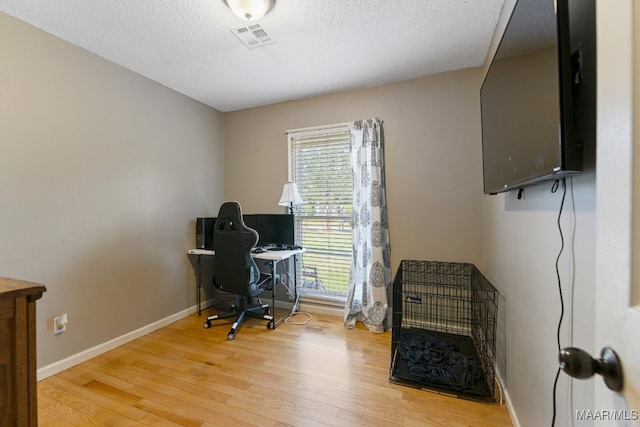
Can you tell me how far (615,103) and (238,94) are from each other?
312 centimetres

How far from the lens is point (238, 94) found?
2992mm

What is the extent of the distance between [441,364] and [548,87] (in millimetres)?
1858

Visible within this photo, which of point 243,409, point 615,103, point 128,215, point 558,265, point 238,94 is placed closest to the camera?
point 615,103

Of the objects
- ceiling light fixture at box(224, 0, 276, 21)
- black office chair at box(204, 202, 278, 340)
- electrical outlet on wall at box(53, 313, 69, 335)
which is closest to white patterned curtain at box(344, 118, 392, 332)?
black office chair at box(204, 202, 278, 340)

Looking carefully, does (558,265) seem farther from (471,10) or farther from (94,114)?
(94,114)

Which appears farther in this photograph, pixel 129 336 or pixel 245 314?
pixel 245 314

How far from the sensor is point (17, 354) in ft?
2.91

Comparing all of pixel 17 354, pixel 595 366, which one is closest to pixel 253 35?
pixel 17 354

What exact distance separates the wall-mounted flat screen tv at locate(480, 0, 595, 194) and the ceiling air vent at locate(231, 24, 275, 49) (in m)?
1.54

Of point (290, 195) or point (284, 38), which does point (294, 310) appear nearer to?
point (290, 195)

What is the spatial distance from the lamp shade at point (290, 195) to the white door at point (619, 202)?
100 inches

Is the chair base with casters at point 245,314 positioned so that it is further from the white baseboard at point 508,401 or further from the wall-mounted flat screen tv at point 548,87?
the wall-mounted flat screen tv at point 548,87

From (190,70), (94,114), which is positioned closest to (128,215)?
(94,114)

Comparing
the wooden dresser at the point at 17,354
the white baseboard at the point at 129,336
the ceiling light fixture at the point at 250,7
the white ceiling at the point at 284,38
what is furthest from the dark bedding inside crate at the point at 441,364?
the ceiling light fixture at the point at 250,7
